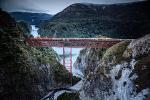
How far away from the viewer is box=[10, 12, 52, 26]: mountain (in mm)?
7234

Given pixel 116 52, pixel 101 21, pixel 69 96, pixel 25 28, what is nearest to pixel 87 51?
pixel 116 52

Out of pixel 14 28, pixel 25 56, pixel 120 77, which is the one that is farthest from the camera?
pixel 25 56

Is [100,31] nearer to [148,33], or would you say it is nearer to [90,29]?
[90,29]

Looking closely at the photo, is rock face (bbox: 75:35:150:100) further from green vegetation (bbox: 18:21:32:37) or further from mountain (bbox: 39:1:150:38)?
green vegetation (bbox: 18:21:32:37)

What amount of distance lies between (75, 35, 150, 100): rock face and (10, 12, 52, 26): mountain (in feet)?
4.46

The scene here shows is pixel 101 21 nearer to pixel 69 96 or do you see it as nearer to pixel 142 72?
pixel 142 72

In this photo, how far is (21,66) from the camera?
794 cm

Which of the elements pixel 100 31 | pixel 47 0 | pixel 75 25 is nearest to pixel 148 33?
pixel 100 31

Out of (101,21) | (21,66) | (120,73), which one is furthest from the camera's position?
(21,66)

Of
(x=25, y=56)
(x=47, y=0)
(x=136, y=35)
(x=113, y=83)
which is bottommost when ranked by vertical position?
(x=113, y=83)

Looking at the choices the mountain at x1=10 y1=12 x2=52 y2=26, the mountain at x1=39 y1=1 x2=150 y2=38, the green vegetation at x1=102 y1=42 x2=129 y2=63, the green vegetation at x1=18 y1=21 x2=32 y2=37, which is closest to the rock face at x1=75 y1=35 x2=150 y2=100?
the green vegetation at x1=102 y1=42 x2=129 y2=63

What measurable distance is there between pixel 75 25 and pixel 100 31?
65 centimetres

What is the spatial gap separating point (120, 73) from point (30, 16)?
2627 mm

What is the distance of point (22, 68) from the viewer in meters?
7.97
